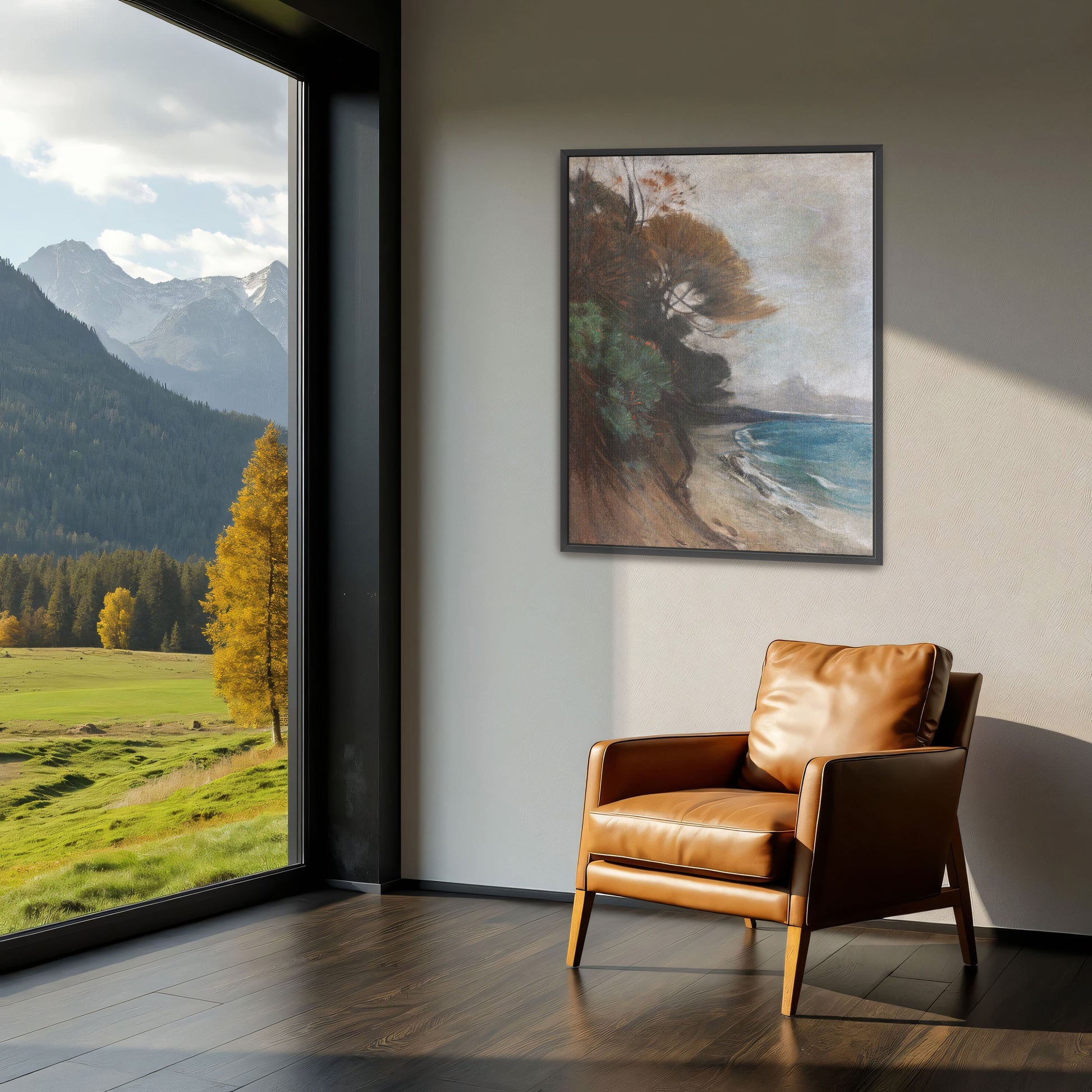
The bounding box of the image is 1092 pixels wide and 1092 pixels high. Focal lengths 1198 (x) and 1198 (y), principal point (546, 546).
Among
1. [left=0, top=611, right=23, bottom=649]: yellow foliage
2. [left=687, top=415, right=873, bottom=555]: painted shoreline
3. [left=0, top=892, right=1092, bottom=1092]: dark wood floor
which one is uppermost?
[left=687, top=415, right=873, bottom=555]: painted shoreline

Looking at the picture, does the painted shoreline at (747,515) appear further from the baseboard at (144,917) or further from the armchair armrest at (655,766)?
the baseboard at (144,917)

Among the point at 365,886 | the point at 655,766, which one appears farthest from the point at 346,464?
the point at 655,766

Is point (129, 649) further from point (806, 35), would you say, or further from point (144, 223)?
point (806, 35)

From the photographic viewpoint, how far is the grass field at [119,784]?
3021mm

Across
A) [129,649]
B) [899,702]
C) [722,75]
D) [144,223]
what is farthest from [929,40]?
[129,649]

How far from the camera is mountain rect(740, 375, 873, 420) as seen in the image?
357 centimetres

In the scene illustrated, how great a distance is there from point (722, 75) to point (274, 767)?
2571mm

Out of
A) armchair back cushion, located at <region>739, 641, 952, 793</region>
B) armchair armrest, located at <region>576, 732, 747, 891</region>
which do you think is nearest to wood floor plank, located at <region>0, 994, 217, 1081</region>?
armchair armrest, located at <region>576, 732, 747, 891</region>

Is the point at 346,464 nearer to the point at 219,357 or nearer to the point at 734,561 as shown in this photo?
the point at 219,357

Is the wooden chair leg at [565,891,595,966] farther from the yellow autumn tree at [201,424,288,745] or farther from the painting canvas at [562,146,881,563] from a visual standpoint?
the yellow autumn tree at [201,424,288,745]

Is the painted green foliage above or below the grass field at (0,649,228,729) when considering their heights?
above

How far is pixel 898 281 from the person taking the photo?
3.54 metres

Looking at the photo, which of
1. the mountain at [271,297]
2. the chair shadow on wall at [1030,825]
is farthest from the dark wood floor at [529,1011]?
the mountain at [271,297]

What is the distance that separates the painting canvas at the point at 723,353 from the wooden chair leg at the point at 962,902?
2.89 ft
